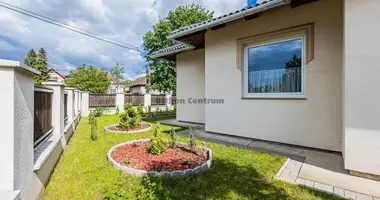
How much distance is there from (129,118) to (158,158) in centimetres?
367

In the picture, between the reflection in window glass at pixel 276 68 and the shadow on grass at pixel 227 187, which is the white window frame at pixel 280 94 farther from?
the shadow on grass at pixel 227 187

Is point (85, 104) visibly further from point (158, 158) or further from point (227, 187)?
point (227, 187)

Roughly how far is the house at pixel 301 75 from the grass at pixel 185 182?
1.35 meters

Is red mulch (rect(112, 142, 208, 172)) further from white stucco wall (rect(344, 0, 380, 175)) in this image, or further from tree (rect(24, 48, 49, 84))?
tree (rect(24, 48, 49, 84))

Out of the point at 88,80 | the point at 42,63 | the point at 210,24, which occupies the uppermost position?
the point at 42,63

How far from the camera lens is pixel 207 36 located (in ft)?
20.8

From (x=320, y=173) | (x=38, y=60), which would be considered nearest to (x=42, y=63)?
(x=38, y=60)

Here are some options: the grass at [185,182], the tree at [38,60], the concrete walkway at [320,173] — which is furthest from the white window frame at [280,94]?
the tree at [38,60]

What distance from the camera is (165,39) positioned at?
1869 cm

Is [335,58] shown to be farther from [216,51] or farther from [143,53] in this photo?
[143,53]

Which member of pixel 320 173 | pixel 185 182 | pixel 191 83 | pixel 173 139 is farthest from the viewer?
pixel 191 83

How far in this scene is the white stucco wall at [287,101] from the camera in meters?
4.16

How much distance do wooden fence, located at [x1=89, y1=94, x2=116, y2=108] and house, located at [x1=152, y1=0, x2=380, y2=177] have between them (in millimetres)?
9496

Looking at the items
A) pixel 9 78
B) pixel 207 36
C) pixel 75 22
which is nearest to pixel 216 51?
pixel 207 36
